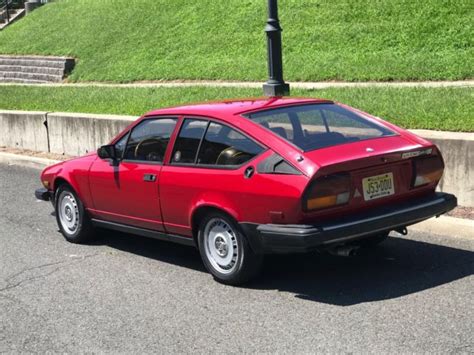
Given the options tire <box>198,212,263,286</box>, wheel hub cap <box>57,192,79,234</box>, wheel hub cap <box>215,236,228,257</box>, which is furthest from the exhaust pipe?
wheel hub cap <box>57,192,79,234</box>

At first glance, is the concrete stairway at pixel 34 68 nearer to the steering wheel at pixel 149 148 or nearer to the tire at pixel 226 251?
the steering wheel at pixel 149 148

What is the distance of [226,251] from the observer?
593cm

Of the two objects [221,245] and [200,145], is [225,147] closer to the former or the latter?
[200,145]

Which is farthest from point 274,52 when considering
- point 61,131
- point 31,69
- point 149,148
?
point 31,69

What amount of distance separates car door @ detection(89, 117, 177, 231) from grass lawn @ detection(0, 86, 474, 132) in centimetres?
355

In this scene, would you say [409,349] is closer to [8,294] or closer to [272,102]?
[272,102]

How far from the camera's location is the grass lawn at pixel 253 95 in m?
9.16

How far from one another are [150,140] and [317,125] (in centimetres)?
157

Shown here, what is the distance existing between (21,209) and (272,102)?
176 inches

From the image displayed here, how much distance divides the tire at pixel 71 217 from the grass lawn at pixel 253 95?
4.02m

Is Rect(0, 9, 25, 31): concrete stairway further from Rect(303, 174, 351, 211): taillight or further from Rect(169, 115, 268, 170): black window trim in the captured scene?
Rect(303, 174, 351, 211): taillight

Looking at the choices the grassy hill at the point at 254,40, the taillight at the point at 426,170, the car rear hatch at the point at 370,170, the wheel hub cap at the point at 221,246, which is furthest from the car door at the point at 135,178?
the grassy hill at the point at 254,40

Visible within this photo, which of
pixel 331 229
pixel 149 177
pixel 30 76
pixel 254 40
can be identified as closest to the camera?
pixel 331 229

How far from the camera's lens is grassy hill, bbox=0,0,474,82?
13891 millimetres
